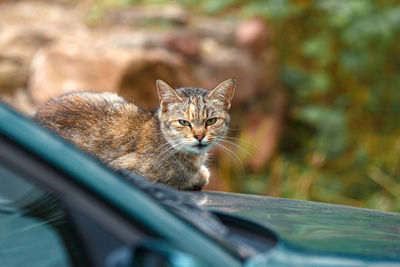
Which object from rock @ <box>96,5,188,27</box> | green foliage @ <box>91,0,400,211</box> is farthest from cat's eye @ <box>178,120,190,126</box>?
rock @ <box>96,5,188,27</box>

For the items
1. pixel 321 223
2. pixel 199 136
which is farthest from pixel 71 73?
pixel 321 223

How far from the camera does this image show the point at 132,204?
1465mm

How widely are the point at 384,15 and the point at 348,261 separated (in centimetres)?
677

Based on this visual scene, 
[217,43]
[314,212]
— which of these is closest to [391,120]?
[217,43]

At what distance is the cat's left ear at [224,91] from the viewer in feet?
13.7

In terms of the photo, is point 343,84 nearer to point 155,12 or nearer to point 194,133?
point 155,12

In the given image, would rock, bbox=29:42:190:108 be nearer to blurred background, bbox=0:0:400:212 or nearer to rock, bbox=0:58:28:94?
blurred background, bbox=0:0:400:212

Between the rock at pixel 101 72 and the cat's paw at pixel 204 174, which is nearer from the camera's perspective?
the cat's paw at pixel 204 174

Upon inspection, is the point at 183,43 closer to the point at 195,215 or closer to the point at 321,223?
the point at 321,223

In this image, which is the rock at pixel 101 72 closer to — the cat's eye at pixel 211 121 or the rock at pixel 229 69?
the rock at pixel 229 69

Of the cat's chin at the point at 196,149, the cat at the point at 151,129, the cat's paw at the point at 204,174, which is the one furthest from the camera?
the cat's chin at the point at 196,149

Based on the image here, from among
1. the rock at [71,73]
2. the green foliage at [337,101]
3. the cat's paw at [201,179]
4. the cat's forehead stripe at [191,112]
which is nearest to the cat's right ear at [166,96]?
the cat's forehead stripe at [191,112]

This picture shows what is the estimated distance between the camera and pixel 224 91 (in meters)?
4.23

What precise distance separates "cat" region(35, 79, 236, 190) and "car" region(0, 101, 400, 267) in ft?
6.66
